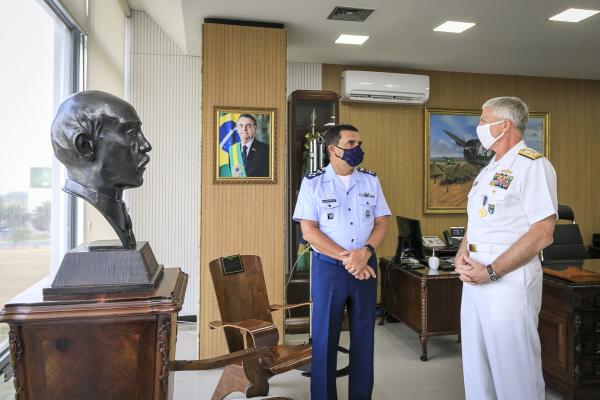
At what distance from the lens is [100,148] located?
1490mm

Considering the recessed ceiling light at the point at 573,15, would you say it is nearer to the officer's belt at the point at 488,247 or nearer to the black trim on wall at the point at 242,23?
the black trim on wall at the point at 242,23

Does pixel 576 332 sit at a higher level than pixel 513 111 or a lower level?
lower

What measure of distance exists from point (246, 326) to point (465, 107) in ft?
14.6

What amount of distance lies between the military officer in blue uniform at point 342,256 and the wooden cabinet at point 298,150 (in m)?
2.02

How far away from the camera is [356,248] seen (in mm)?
2520

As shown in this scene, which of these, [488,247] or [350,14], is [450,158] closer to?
[350,14]

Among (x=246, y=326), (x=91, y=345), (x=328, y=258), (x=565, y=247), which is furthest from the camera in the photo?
(x=565, y=247)

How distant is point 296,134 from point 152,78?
1.67 meters

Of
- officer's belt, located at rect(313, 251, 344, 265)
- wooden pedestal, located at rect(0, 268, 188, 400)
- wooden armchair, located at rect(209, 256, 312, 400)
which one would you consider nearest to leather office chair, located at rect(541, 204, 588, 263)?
officer's belt, located at rect(313, 251, 344, 265)

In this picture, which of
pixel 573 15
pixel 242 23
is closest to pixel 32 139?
pixel 242 23

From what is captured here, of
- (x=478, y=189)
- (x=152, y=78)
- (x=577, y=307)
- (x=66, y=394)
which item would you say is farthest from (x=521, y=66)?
(x=66, y=394)

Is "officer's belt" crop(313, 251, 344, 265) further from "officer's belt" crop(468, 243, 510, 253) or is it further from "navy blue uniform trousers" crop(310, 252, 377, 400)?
"officer's belt" crop(468, 243, 510, 253)

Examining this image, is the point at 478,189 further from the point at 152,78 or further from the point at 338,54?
the point at 152,78

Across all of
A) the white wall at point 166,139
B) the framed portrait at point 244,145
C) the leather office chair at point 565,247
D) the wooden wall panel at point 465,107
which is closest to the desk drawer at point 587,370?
the leather office chair at point 565,247
